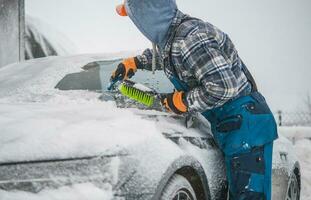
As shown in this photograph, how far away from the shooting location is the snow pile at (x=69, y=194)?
5.11ft

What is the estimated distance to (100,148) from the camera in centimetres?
173

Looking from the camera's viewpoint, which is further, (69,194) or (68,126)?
(68,126)

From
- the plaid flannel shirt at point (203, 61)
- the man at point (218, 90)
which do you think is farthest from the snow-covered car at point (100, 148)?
the plaid flannel shirt at point (203, 61)

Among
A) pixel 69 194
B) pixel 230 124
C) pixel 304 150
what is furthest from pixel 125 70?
pixel 304 150

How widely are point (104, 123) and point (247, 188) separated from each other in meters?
1.03

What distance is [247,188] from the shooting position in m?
2.40

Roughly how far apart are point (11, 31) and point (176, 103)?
8.20 metres

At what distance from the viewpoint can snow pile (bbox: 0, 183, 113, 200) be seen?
61.3 inches

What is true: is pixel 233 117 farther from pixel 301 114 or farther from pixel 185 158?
pixel 301 114

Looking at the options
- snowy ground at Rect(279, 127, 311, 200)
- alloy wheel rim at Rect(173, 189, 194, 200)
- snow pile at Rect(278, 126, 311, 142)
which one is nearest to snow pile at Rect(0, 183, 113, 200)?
alloy wheel rim at Rect(173, 189, 194, 200)

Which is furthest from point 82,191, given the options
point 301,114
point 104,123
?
point 301,114

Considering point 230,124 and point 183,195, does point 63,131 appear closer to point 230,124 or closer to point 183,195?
point 183,195

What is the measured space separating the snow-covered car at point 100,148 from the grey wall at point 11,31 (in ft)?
22.9

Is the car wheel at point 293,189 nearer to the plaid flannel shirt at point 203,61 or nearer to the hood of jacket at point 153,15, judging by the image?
the plaid flannel shirt at point 203,61
